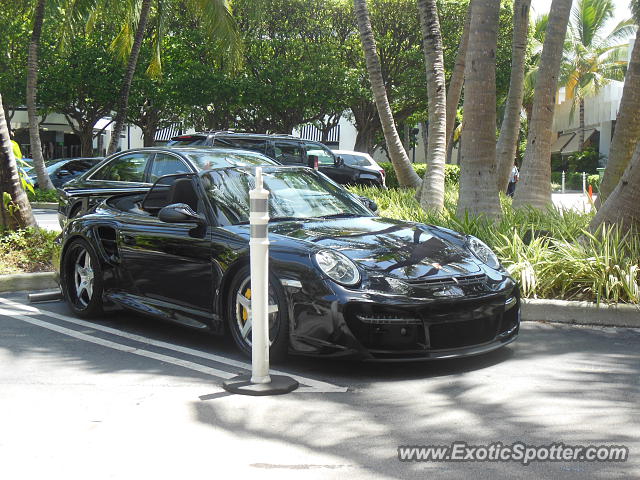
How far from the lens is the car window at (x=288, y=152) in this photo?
17406 millimetres

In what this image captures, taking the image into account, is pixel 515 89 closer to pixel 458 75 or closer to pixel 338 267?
pixel 458 75

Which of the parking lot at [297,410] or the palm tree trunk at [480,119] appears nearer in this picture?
the parking lot at [297,410]

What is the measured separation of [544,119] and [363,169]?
10.5 m

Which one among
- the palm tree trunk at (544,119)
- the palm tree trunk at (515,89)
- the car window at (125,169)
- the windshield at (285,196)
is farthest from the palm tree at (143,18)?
the windshield at (285,196)

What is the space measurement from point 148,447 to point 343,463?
3.24 ft

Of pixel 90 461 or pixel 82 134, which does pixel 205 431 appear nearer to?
pixel 90 461

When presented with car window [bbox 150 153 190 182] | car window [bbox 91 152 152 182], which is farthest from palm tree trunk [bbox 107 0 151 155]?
car window [bbox 150 153 190 182]

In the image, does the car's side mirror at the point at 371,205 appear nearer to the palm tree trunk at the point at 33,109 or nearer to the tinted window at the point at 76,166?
the palm tree trunk at the point at 33,109

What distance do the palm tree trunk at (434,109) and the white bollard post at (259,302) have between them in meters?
7.92

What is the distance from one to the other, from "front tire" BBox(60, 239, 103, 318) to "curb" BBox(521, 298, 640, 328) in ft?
12.5

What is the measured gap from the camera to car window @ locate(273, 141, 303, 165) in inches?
685

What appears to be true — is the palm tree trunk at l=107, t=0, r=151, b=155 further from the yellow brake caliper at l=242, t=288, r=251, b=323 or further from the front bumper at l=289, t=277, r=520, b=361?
the front bumper at l=289, t=277, r=520, b=361

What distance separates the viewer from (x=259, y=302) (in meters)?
4.96

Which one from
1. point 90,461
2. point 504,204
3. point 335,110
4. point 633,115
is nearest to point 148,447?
point 90,461
